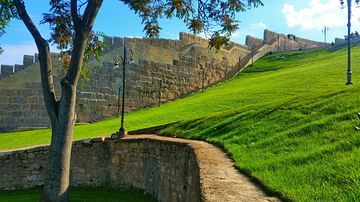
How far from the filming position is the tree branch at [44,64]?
27.3 ft

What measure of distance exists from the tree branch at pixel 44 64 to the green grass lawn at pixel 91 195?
309 cm

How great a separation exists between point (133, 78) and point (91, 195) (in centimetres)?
1694

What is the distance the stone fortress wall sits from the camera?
2314 centimetres

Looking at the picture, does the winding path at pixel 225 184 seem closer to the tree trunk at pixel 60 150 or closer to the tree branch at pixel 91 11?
the tree trunk at pixel 60 150

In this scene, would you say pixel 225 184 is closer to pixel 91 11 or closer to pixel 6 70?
pixel 91 11

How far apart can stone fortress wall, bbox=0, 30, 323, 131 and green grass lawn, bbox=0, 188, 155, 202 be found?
11.1 m

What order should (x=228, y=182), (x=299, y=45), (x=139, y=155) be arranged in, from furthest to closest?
(x=299, y=45)
(x=139, y=155)
(x=228, y=182)

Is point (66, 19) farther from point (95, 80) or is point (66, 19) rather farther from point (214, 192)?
point (95, 80)

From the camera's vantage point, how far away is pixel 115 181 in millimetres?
12281

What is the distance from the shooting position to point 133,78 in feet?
91.7

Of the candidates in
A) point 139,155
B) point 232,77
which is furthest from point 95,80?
point 139,155

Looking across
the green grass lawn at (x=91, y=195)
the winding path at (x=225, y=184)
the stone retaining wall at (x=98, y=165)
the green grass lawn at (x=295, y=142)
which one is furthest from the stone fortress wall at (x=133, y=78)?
the winding path at (x=225, y=184)

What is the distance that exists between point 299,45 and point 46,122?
3597 cm

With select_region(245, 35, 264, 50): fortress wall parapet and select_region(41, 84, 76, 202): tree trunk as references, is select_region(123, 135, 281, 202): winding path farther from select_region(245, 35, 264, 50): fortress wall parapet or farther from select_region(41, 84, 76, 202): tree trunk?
select_region(245, 35, 264, 50): fortress wall parapet
